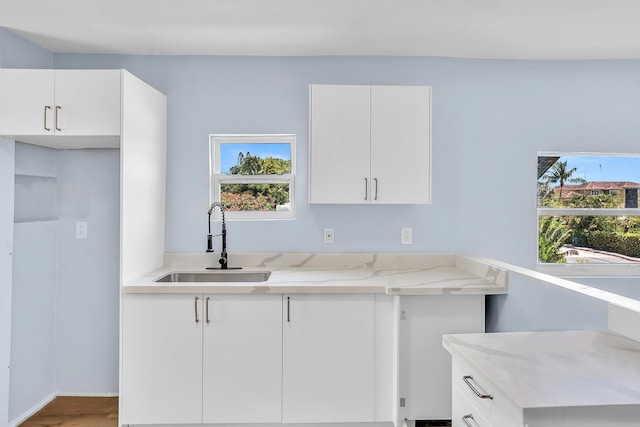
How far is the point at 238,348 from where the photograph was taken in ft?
7.75

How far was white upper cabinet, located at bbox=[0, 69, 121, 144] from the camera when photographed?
2.37 m

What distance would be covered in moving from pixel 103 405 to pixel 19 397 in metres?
0.47

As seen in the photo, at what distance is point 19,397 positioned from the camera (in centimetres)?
262

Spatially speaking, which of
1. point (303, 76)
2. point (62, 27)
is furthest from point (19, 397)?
point (303, 76)

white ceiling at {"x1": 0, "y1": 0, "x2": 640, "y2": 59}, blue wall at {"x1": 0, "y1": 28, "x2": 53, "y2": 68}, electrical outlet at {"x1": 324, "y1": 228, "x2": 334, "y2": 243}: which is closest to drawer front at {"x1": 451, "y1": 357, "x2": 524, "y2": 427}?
electrical outlet at {"x1": 324, "y1": 228, "x2": 334, "y2": 243}

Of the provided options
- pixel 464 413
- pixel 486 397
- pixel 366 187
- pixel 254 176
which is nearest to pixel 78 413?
pixel 254 176

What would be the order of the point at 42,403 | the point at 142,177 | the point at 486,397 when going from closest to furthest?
1. the point at 486,397
2. the point at 142,177
3. the point at 42,403

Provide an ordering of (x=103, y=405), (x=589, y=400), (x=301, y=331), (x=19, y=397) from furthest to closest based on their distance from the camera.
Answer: (x=103, y=405) → (x=19, y=397) → (x=301, y=331) → (x=589, y=400)

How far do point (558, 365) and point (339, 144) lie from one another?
1.75 meters

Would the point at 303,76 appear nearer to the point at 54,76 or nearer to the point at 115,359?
the point at 54,76

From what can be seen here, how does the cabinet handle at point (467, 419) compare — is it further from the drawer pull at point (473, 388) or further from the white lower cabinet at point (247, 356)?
the white lower cabinet at point (247, 356)

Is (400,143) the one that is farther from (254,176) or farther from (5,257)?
(5,257)

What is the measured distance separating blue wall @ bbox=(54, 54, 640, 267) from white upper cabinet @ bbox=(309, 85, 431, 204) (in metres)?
0.30

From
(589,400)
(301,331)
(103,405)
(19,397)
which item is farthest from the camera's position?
(103,405)
